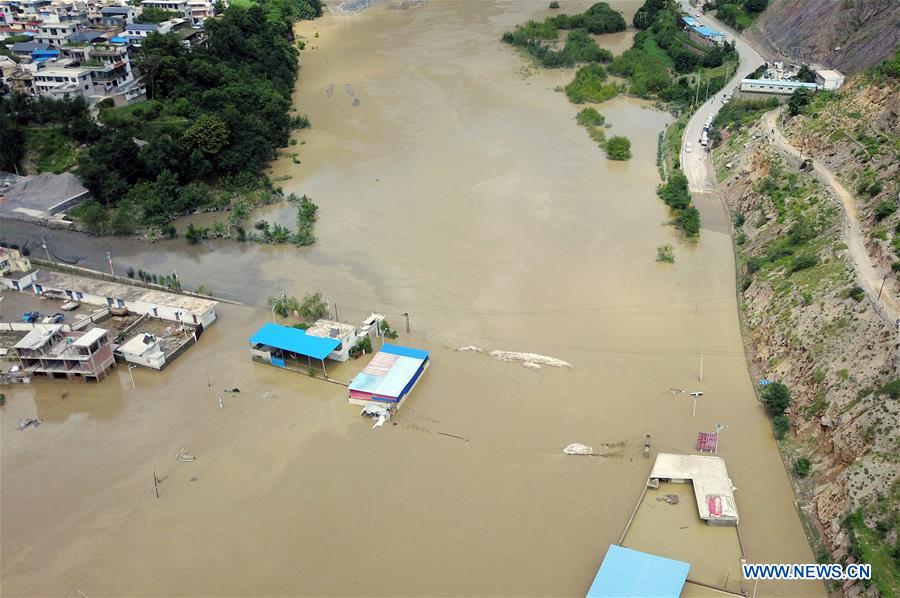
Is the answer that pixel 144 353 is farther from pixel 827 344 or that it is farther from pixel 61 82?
pixel 61 82

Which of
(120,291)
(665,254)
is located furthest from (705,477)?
(120,291)

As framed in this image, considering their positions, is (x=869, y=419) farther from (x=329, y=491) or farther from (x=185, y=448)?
(x=185, y=448)

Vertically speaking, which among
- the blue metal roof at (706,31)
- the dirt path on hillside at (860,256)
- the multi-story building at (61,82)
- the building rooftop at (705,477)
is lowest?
the building rooftop at (705,477)

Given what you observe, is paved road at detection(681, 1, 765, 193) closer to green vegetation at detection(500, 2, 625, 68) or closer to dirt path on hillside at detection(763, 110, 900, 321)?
dirt path on hillside at detection(763, 110, 900, 321)

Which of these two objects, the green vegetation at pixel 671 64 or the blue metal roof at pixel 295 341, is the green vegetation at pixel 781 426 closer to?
the blue metal roof at pixel 295 341

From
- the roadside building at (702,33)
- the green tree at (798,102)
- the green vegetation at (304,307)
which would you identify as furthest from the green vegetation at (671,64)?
the green vegetation at (304,307)

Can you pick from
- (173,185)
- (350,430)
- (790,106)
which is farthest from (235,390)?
(790,106)

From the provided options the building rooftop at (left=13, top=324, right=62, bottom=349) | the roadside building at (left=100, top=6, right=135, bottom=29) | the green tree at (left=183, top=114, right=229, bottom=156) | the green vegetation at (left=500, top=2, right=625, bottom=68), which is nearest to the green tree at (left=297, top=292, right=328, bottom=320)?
the building rooftop at (left=13, top=324, right=62, bottom=349)
